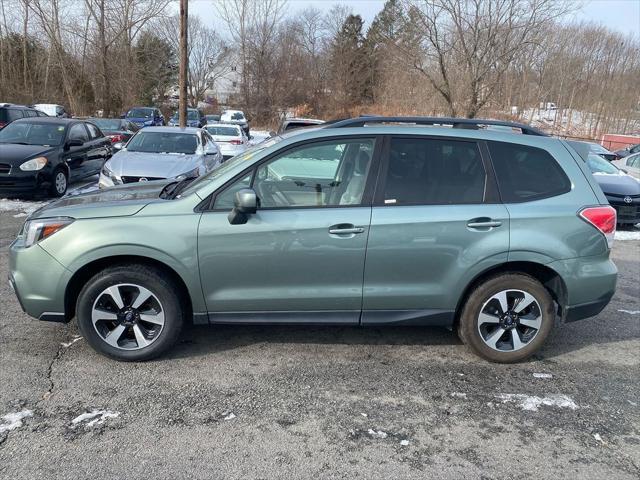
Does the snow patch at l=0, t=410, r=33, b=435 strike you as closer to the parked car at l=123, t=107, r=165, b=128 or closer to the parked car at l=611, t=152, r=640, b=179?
the parked car at l=611, t=152, r=640, b=179

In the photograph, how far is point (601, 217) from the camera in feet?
12.4

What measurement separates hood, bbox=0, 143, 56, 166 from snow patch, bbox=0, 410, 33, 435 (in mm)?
7542

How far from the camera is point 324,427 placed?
3.04 metres

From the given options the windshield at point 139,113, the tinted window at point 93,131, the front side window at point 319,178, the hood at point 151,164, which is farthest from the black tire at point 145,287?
the windshield at point 139,113

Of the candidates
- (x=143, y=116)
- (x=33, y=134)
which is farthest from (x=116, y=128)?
(x=143, y=116)

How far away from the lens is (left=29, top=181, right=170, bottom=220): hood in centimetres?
360

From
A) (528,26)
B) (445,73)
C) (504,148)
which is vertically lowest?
(504,148)

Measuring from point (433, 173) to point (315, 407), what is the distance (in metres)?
1.91

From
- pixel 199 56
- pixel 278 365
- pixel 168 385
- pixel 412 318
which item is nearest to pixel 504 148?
pixel 412 318

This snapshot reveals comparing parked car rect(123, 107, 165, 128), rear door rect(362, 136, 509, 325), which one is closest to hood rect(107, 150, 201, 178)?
rear door rect(362, 136, 509, 325)

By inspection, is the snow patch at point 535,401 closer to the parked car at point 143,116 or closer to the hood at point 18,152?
the hood at point 18,152

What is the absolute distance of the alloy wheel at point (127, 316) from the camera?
3.58 metres

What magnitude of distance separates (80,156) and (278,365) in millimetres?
8717

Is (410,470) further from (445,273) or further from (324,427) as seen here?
(445,273)
